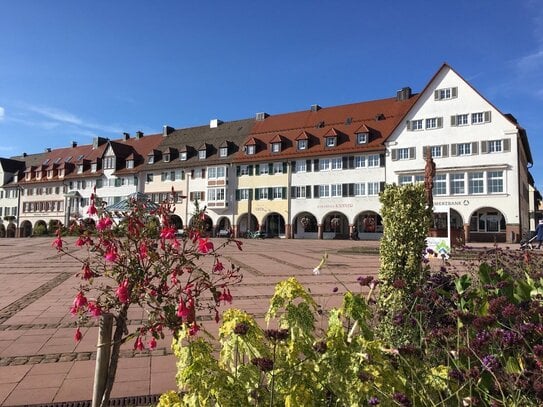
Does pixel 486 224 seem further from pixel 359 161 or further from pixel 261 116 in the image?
pixel 261 116

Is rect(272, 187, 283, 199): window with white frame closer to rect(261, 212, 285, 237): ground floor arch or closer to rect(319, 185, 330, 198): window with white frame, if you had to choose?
rect(261, 212, 285, 237): ground floor arch

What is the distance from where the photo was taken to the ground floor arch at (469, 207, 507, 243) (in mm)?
35406

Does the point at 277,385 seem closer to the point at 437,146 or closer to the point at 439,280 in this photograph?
the point at 439,280

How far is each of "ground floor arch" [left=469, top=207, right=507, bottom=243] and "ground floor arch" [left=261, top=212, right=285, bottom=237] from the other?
18.4 m

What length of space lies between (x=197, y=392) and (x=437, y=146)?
3829cm

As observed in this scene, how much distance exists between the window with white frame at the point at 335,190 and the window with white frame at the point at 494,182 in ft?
41.2

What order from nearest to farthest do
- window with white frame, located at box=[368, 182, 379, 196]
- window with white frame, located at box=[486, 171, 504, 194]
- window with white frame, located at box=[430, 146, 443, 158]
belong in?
window with white frame, located at box=[486, 171, 504, 194], window with white frame, located at box=[430, 146, 443, 158], window with white frame, located at box=[368, 182, 379, 196]

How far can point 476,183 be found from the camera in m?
35.0

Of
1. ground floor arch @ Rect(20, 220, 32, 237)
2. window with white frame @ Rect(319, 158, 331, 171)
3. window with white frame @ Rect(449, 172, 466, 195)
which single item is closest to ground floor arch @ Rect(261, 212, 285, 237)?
window with white frame @ Rect(319, 158, 331, 171)

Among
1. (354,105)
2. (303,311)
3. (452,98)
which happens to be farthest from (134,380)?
(354,105)

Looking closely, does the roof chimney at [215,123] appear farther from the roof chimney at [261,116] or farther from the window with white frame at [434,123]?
the window with white frame at [434,123]

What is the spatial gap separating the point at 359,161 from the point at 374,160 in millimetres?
1435

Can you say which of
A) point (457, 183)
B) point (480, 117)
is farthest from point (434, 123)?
point (457, 183)

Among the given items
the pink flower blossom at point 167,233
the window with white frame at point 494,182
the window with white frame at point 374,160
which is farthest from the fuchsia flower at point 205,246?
the window with white frame at point 374,160
